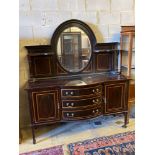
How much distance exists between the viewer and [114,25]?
2.98 metres

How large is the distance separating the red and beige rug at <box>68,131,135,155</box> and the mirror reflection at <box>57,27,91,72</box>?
3.50ft

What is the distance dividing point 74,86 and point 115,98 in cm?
68

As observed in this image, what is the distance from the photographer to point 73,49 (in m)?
2.81

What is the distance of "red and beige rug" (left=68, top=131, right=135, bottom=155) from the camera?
2217 mm

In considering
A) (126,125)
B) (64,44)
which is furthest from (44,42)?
(126,125)

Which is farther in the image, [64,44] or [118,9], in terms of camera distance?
[118,9]

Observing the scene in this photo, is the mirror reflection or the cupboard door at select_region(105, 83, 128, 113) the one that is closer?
the cupboard door at select_region(105, 83, 128, 113)

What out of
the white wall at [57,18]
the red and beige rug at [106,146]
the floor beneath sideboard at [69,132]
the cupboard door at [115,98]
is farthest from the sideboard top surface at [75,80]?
the red and beige rug at [106,146]

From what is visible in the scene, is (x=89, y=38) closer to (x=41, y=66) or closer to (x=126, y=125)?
(x=41, y=66)

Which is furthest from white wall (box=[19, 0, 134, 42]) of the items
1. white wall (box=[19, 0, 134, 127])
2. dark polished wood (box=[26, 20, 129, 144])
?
dark polished wood (box=[26, 20, 129, 144])

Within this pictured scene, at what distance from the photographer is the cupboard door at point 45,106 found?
7.78 feet

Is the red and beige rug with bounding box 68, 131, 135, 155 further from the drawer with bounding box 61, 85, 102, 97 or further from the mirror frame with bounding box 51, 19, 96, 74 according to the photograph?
the mirror frame with bounding box 51, 19, 96, 74

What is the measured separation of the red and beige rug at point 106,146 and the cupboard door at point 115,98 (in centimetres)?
38
